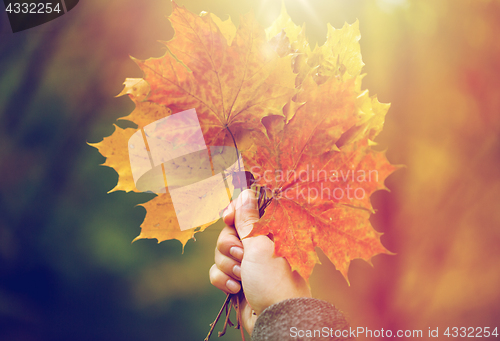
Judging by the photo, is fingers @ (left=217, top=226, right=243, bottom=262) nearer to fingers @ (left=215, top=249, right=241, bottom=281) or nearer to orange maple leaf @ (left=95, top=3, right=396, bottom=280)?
fingers @ (left=215, top=249, right=241, bottom=281)

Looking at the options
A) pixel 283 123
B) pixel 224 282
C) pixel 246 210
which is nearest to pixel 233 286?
pixel 224 282

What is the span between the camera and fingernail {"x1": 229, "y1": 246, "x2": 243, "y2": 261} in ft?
1.62

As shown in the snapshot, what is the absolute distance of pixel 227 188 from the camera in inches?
17.0

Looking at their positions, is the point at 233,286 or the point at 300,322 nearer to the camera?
the point at 300,322

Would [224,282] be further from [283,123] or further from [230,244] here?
[283,123]

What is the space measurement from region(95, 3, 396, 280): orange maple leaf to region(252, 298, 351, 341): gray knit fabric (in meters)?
0.05

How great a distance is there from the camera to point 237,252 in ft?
1.63

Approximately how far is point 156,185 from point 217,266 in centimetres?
22

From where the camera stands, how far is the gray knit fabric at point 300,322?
0.36m

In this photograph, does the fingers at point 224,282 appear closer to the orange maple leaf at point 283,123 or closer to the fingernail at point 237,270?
the fingernail at point 237,270

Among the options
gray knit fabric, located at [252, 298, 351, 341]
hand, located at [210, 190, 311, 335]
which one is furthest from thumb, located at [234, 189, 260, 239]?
gray knit fabric, located at [252, 298, 351, 341]

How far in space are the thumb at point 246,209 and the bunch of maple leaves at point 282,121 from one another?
0.06 m

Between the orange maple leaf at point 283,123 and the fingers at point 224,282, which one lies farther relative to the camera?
the fingers at point 224,282

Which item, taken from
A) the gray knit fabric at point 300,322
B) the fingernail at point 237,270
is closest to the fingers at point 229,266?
the fingernail at point 237,270
